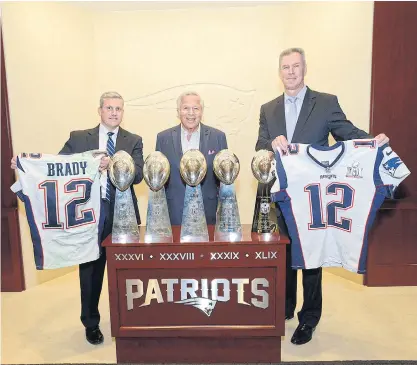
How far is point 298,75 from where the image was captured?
2420 millimetres

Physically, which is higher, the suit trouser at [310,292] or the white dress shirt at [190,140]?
the white dress shirt at [190,140]

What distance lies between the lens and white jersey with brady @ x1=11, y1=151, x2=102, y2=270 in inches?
89.3

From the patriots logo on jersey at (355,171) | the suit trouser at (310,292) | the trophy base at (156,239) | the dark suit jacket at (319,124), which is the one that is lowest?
the suit trouser at (310,292)

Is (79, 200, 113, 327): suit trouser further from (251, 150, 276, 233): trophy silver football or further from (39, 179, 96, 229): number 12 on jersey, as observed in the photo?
(251, 150, 276, 233): trophy silver football

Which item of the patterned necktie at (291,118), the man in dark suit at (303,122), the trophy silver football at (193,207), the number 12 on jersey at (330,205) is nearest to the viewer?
the trophy silver football at (193,207)

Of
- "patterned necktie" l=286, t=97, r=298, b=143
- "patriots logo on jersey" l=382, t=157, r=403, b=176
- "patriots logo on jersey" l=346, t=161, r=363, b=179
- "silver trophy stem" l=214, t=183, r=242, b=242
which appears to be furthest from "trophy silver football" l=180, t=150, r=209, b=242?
"patriots logo on jersey" l=382, t=157, r=403, b=176

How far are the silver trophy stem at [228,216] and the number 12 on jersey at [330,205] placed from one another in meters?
0.42

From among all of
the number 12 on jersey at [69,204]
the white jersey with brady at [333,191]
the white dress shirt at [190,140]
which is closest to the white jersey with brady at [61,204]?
the number 12 on jersey at [69,204]

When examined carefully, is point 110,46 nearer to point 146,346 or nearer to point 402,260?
point 146,346

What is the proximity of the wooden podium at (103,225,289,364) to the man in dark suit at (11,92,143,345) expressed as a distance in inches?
16.9

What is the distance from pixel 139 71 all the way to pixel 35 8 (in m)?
1.19

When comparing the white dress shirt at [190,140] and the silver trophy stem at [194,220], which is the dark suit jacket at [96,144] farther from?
the silver trophy stem at [194,220]

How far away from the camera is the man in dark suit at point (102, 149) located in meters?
2.44

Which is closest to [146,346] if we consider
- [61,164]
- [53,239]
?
[53,239]
